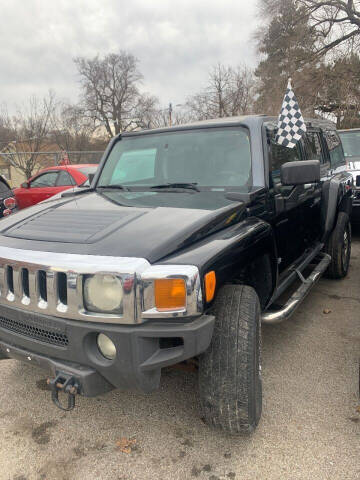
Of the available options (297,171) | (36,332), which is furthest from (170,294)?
(297,171)

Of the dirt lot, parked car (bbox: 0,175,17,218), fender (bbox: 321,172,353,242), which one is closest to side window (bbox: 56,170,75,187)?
parked car (bbox: 0,175,17,218)

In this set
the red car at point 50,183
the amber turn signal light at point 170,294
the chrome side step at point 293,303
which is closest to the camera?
the amber turn signal light at point 170,294

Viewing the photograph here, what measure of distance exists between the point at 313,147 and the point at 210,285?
3006mm

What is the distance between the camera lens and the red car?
8.17 m

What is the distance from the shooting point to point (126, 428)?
8.09ft

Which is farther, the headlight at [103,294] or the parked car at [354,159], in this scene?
the parked car at [354,159]

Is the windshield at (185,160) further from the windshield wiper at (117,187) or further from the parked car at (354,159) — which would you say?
the parked car at (354,159)

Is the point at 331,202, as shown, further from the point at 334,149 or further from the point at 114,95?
the point at 114,95

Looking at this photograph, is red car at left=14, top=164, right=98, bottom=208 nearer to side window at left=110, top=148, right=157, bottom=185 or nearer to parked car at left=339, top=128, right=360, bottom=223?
side window at left=110, top=148, right=157, bottom=185

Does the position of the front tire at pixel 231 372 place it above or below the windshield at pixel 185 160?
below

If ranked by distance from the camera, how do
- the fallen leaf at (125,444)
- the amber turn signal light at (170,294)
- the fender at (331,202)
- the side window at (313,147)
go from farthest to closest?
1. the fender at (331,202)
2. the side window at (313,147)
3. the fallen leaf at (125,444)
4. the amber turn signal light at (170,294)

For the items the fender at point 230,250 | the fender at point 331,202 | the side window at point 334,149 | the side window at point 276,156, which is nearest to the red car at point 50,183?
the side window at point 334,149

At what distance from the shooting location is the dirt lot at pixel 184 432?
6.95 ft

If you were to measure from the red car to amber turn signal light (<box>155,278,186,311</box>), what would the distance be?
653 centimetres
